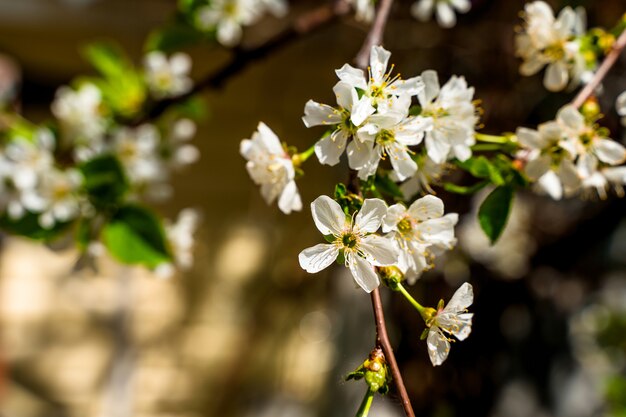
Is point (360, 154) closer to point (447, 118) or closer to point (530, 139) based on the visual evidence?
point (447, 118)

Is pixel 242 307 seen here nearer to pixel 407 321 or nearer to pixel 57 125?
pixel 407 321

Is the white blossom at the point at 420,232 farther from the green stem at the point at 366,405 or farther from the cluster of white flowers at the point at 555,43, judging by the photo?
the cluster of white flowers at the point at 555,43

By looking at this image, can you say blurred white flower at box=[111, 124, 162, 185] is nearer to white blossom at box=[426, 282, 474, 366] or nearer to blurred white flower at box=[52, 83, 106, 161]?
blurred white flower at box=[52, 83, 106, 161]

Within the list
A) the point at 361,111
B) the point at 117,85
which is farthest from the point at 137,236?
the point at 361,111

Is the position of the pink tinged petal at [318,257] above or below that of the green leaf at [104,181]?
below

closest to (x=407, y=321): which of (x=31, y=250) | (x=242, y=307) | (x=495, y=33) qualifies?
(x=495, y=33)

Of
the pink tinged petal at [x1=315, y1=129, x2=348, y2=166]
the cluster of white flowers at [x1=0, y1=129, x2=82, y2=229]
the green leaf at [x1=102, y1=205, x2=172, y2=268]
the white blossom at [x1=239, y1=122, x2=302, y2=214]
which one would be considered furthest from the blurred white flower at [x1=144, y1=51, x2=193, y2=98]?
the pink tinged petal at [x1=315, y1=129, x2=348, y2=166]

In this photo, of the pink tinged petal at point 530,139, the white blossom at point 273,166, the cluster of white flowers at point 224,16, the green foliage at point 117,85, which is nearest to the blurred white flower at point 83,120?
the green foliage at point 117,85
